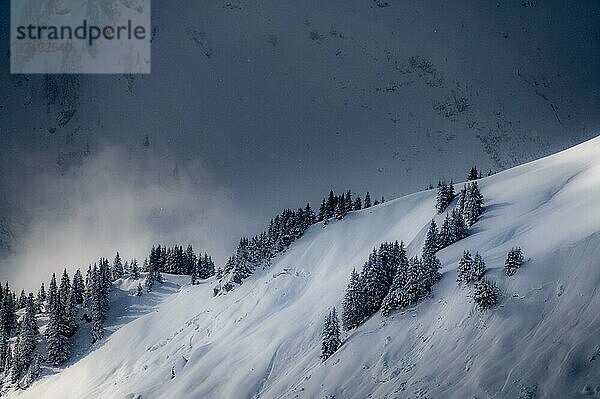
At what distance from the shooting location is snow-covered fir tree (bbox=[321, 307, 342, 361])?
4997 cm

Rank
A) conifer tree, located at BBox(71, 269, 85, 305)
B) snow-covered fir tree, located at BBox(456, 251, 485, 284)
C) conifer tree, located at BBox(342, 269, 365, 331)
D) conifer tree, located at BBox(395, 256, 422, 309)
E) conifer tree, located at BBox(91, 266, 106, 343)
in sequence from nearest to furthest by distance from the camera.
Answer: snow-covered fir tree, located at BBox(456, 251, 485, 284) → conifer tree, located at BBox(395, 256, 422, 309) → conifer tree, located at BBox(342, 269, 365, 331) → conifer tree, located at BBox(91, 266, 106, 343) → conifer tree, located at BBox(71, 269, 85, 305)

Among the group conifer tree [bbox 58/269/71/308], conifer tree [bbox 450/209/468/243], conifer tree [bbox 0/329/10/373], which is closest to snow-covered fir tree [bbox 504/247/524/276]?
conifer tree [bbox 450/209/468/243]

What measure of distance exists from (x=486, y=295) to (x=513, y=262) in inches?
157

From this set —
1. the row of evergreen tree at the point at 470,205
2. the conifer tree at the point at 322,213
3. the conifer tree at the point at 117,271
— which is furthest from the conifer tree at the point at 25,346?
the row of evergreen tree at the point at 470,205

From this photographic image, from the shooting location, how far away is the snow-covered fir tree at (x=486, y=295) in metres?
42.5

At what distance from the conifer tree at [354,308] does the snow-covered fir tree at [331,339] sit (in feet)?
7.48

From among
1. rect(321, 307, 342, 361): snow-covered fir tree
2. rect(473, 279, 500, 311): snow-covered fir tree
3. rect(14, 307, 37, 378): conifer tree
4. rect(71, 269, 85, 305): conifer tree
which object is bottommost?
rect(14, 307, 37, 378): conifer tree

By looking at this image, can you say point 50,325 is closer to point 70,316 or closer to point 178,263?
point 70,316

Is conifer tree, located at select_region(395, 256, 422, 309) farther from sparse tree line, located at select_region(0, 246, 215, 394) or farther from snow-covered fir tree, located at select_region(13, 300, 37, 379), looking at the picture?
snow-covered fir tree, located at select_region(13, 300, 37, 379)

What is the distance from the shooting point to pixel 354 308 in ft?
175

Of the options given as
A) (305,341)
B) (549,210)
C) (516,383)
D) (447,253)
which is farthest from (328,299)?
(516,383)

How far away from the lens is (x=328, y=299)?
64625 mm

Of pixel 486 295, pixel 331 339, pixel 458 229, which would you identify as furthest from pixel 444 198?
pixel 486 295

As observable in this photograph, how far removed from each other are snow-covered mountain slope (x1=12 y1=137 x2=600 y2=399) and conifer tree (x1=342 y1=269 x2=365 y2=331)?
1.83 metres
